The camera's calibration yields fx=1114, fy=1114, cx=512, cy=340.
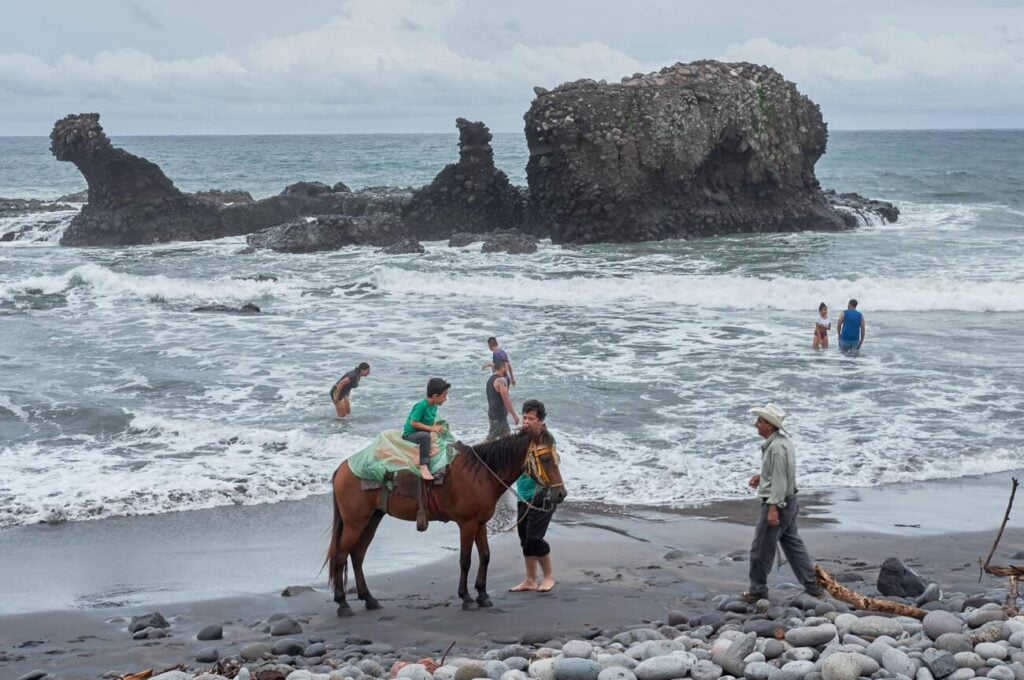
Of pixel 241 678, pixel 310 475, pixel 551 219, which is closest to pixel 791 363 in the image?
pixel 310 475

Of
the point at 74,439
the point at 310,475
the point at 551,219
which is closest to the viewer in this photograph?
the point at 310,475

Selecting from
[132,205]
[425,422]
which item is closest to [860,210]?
[132,205]

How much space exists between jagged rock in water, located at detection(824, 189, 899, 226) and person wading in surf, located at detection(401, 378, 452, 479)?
35.4 m

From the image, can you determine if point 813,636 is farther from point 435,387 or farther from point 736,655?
point 435,387

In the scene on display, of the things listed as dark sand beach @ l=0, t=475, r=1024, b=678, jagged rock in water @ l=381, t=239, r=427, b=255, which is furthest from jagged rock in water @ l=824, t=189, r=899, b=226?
dark sand beach @ l=0, t=475, r=1024, b=678

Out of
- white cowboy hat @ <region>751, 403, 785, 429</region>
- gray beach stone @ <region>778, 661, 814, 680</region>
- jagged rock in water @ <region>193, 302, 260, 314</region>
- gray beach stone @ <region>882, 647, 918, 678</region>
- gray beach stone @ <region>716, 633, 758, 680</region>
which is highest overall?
white cowboy hat @ <region>751, 403, 785, 429</region>

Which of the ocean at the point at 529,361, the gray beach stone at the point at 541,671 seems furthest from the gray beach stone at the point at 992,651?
the ocean at the point at 529,361

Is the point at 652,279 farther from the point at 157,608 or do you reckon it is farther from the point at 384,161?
the point at 384,161

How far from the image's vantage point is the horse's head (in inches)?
367

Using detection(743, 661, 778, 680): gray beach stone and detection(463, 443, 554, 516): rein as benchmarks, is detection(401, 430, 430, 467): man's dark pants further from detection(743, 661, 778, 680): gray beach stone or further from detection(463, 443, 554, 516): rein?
detection(743, 661, 778, 680): gray beach stone

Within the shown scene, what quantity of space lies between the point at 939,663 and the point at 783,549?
7.79 ft

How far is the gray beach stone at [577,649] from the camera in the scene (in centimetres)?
750

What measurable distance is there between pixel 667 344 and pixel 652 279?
804 cm

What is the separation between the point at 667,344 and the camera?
22.2 metres
